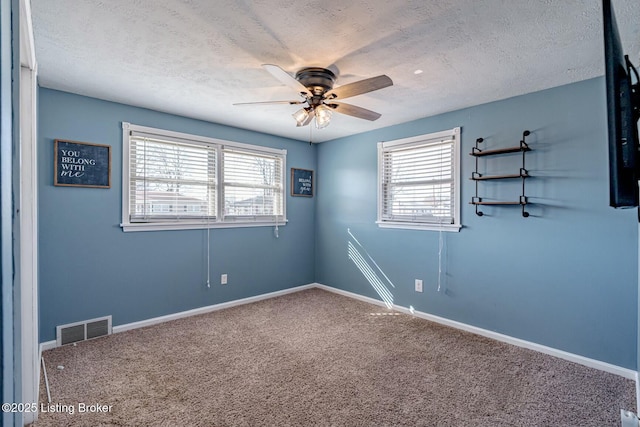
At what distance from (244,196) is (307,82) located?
87.6 inches

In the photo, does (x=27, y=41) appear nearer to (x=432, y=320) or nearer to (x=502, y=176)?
(x=502, y=176)

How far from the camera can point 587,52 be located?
7.36ft

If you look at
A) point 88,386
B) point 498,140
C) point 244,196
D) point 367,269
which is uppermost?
point 498,140

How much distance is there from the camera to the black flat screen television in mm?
1221

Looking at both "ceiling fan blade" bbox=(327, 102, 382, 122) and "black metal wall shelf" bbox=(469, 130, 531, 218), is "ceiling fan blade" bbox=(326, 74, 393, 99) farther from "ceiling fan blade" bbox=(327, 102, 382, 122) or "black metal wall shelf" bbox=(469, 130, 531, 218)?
"black metal wall shelf" bbox=(469, 130, 531, 218)

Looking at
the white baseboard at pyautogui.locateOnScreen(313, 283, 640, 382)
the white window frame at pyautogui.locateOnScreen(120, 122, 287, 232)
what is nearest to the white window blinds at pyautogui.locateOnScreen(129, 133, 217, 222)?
the white window frame at pyautogui.locateOnScreen(120, 122, 287, 232)

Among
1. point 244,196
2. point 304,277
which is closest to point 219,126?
point 244,196

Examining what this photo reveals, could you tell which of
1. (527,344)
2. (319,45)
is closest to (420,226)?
(527,344)

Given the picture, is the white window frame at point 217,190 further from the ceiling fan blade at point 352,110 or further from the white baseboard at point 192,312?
the ceiling fan blade at point 352,110

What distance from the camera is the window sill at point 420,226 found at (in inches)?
140

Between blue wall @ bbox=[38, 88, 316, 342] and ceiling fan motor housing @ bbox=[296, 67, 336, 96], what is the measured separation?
1932 millimetres

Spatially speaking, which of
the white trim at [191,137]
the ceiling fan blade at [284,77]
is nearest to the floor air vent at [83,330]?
the white trim at [191,137]

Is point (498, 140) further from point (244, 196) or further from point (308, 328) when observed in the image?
point (244, 196)

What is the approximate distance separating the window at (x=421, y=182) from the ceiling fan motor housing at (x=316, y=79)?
5.70 feet
